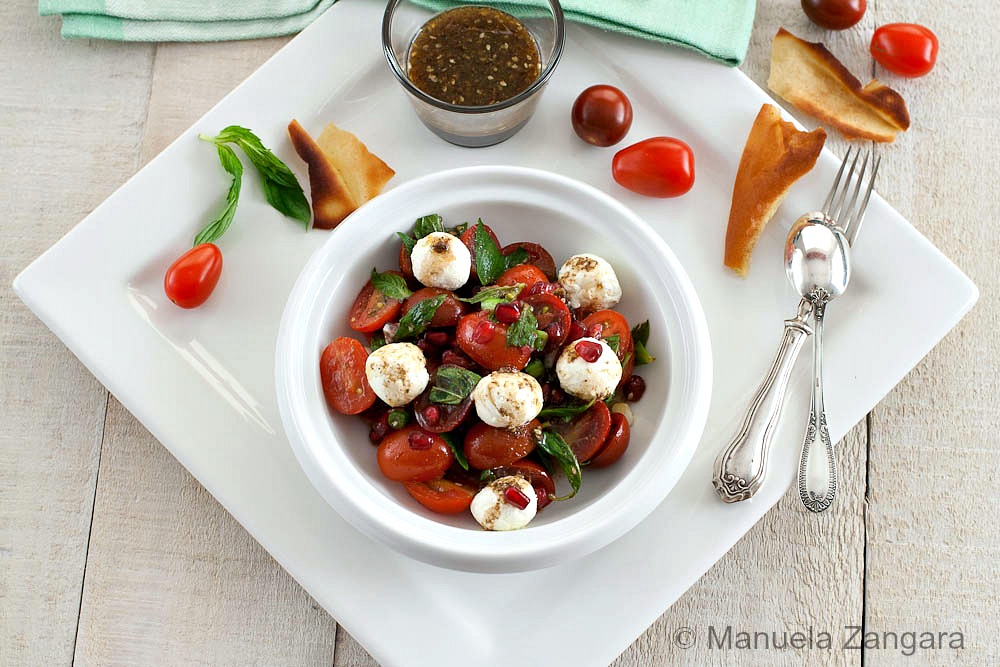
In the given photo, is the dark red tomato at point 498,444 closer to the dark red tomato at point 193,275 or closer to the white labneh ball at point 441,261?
the white labneh ball at point 441,261

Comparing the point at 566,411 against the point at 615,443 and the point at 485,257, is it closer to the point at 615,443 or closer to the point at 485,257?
the point at 615,443

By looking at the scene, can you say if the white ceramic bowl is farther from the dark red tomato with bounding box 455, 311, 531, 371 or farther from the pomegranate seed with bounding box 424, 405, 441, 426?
the dark red tomato with bounding box 455, 311, 531, 371

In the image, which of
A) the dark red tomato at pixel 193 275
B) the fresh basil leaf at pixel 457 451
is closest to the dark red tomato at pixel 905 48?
the fresh basil leaf at pixel 457 451

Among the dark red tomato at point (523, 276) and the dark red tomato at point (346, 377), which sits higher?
the dark red tomato at point (523, 276)

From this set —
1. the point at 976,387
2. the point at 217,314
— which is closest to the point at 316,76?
the point at 217,314

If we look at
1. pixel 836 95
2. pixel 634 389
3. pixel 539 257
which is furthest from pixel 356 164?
pixel 836 95

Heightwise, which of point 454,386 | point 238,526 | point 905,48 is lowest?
point 238,526

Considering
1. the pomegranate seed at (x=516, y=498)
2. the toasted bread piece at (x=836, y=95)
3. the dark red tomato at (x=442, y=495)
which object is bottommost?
the dark red tomato at (x=442, y=495)
